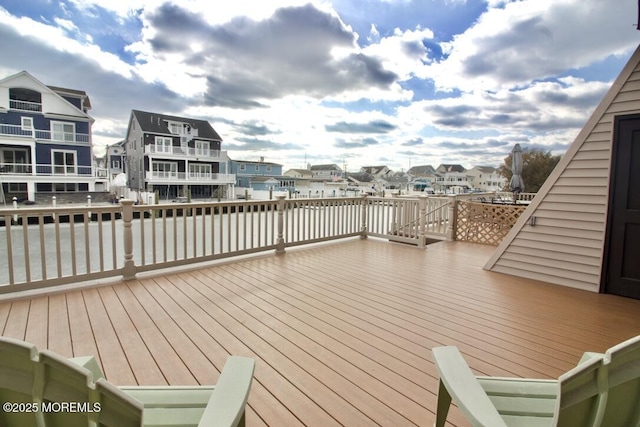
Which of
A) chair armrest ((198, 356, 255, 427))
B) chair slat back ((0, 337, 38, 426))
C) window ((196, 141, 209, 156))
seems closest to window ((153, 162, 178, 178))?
window ((196, 141, 209, 156))

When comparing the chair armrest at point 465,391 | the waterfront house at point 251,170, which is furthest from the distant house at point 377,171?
the chair armrest at point 465,391

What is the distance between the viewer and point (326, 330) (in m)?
2.64

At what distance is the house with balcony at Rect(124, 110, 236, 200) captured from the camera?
804 inches

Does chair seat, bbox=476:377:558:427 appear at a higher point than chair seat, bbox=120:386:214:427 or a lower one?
lower

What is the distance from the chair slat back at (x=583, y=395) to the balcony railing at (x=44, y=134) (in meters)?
16.1

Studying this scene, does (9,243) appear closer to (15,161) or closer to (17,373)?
(17,373)

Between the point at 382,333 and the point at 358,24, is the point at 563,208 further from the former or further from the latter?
the point at 358,24

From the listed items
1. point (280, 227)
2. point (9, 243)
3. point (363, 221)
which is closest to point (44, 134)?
point (9, 243)

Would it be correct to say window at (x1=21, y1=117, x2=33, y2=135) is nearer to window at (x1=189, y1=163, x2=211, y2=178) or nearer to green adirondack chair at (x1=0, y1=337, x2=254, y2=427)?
window at (x1=189, y1=163, x2=211, y2=178)

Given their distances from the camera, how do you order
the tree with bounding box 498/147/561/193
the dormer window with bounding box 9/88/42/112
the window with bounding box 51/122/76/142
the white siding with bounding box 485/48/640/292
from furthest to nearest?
the tree with bounding box 498/147/561/193 < the window with bounding box 51/122/76/142 < the dormer window with bounding box 9/88/42/112 < the white siding with bounding box 485/48/640/292

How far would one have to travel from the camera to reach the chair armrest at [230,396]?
967mm

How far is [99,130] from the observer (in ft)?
50.3

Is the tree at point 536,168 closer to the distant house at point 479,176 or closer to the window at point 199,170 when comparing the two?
the window at point 199,170

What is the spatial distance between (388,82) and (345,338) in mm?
9678
